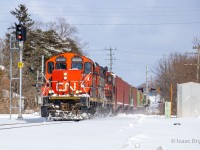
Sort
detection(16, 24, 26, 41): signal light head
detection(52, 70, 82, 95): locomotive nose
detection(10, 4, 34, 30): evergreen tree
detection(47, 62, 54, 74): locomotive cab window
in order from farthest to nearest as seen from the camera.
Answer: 1. detection(10, 4, 34, 30): evergreen tree
2. detection(47, 62, 54, 74): locomotive cab window
3. detection(52, 70, 82, 95): locomotive nose
4. detection(16, 24, 26, 41): signal light head

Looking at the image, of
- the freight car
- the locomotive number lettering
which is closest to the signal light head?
the freight car

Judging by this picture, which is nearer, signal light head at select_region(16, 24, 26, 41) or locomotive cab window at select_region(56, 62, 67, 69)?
signal light head at select_region(16, 24, 26, 41)

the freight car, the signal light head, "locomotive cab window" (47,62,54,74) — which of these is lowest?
→ the freight car

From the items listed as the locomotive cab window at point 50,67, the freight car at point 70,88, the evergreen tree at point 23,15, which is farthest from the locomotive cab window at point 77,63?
the evergreen tree at point 23,15

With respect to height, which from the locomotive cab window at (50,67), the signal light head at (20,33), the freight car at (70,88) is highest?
the signal light head at (20,33)

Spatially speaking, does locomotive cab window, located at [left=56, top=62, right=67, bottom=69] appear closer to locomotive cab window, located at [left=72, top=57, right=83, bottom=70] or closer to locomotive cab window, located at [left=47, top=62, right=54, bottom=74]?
locomotive cab window, located at [left=47, top=62, right=54, bottom=74]

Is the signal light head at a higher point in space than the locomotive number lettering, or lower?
higher

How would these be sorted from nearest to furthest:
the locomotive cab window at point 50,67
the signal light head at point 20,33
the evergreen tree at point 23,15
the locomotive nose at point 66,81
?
1. the signal light head at point 20,33
2. the locomotive nose at point 66,81
3. the locomotive cab window at point 50,67
4. the evergreen tree at point 23,15

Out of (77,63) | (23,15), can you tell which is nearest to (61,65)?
(77,63)

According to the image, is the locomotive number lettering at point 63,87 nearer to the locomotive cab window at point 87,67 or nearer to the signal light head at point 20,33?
the locomotive cab window at point 87,67

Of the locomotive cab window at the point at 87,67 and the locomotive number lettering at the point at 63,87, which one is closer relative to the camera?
the locomotive number lettering at the point at 63,87

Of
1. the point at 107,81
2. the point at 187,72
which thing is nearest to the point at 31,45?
the point at 187,72

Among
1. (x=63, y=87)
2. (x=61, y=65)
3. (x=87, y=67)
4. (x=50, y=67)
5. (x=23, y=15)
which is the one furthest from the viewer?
(x=23, y=15)

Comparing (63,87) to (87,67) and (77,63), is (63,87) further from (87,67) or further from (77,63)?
(87,67)
